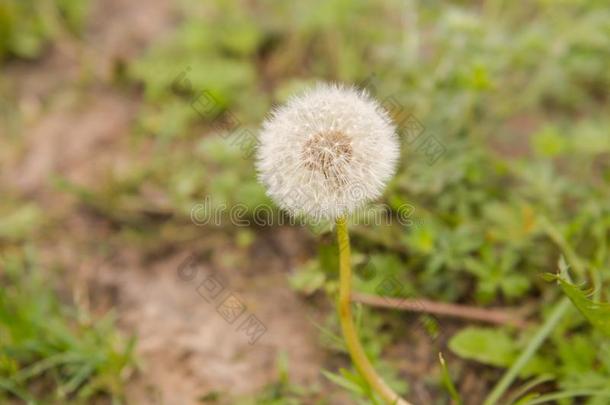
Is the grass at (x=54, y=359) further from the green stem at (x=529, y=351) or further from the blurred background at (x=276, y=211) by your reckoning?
the green stem at (x=529, y=351)

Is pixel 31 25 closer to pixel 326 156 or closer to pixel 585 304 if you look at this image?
pixel 326 156

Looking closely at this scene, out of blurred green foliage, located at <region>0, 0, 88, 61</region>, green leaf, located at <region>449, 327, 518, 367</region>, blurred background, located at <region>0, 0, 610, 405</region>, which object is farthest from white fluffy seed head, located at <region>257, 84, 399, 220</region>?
blurred green foliage, located at <region>0, 0, 88, 61</region>

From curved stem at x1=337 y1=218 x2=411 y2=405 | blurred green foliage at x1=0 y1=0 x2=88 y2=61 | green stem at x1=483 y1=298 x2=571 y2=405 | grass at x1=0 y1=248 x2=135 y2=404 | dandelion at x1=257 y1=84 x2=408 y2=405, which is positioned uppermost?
blurred green foliage at x1=0 y1=0 x2=88 y2=61

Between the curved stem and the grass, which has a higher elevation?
the grass

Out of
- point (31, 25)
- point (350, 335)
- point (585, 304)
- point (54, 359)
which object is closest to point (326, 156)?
point (350, 335)

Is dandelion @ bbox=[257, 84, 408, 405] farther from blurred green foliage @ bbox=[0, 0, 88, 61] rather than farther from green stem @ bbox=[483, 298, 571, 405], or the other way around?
blurred green foliage @ bbox=[0, 0, 88, 61]

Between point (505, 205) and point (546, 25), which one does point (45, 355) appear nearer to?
point (505, 205)
